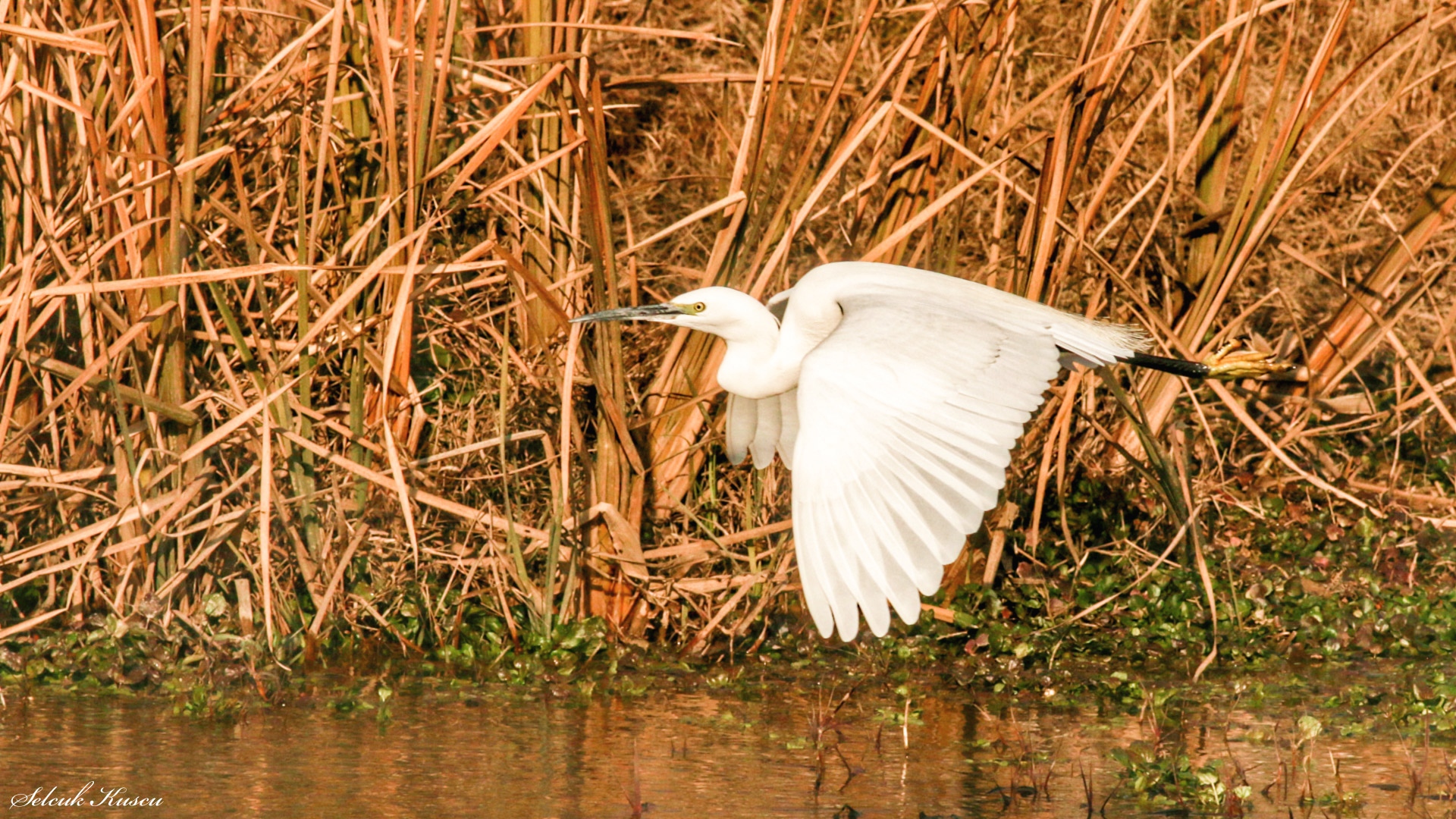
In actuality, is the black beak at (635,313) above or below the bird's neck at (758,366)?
above

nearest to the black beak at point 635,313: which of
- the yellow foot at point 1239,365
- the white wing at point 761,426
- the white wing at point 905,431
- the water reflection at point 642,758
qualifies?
the white wing at point 761,426

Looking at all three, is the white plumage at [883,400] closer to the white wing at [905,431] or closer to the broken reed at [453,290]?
the white wing at [905,431]

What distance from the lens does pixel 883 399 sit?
261 cm

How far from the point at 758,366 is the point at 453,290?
0.92m

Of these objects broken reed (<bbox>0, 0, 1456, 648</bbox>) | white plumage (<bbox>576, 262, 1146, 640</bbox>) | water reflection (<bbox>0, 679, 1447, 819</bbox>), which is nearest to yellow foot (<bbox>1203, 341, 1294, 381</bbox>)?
broken reed (<bbox>0, 0, 1456, 648</bbox>)

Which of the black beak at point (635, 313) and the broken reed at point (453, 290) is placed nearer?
the black beak at point (635, 313)

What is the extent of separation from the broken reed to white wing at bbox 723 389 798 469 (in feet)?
0.92

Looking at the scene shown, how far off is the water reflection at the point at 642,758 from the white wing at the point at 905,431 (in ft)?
1.80

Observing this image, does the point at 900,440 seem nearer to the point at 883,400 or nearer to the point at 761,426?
the point at 883,400

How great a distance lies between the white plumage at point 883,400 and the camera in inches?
91.8

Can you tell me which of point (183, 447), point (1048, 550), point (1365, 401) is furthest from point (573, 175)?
point (1365, 401)

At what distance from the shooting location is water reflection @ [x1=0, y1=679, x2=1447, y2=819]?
272 centimetres

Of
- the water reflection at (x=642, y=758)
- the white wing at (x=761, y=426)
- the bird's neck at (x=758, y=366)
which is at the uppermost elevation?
the bird's neck at (x=758, y=366)

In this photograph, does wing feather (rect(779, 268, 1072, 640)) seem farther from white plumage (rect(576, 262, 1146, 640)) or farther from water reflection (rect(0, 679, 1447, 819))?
water reflection (rect(0, 679, 1447, 819))
